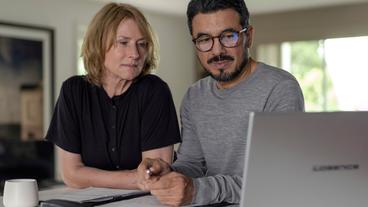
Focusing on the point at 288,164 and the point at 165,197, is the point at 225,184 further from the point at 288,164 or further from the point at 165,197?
the point at 288,164

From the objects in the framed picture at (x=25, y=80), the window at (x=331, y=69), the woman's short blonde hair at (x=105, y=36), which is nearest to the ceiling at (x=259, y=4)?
the window at (x=331, y=69)

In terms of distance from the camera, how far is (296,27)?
6297 millimetres

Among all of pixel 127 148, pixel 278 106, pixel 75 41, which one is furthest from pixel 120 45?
pixel 75 41

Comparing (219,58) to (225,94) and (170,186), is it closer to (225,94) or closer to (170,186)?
(225,94)

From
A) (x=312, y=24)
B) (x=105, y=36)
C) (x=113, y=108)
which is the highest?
(x=312, y=24)

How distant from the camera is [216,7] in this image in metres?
1.52

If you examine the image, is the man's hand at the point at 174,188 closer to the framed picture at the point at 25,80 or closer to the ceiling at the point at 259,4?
the framed picture at the point at 25,80

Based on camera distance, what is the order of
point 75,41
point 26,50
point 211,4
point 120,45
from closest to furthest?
point 211,4 < point 120,45 < point 26,50 < point 75,41

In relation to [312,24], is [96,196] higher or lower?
lower

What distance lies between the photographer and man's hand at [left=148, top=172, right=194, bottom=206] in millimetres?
1254

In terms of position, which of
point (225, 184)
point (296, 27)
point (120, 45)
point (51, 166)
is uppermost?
point (296, 27)

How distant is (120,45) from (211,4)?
1.29 ft

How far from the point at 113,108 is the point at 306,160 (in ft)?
3.09

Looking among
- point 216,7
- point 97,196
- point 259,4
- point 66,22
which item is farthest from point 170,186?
point 259,4
